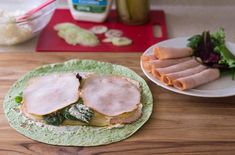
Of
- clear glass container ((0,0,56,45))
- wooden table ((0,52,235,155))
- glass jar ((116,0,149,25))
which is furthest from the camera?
glass jar ((116,0,149,25))

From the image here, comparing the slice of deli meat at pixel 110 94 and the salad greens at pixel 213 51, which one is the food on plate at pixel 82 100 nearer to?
the slice of deli meat at pixel 110 94

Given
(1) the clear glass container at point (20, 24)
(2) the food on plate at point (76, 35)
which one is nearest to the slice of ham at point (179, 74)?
(2) the food on plate at point (76, 35)

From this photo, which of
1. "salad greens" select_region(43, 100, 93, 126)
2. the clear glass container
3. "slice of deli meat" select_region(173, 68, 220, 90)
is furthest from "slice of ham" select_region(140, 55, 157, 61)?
the clear glass container

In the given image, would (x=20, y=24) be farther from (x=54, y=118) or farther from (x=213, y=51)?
(x=213, y=51)

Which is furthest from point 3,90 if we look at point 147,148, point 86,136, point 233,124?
point 233,124

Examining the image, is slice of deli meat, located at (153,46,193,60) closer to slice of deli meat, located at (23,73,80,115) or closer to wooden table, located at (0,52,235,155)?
wooden table, located at (0,52,235,155)
